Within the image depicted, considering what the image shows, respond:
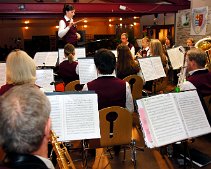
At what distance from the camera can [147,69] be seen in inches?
199

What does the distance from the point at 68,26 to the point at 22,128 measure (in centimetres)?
459

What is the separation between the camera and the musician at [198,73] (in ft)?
11.4

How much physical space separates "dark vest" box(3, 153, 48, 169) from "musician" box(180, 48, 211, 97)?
2.66 meters

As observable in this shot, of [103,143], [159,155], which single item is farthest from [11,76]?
[159,155]

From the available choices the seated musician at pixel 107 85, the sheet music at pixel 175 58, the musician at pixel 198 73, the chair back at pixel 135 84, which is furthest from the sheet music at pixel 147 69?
the seated musician at pixel 107 85

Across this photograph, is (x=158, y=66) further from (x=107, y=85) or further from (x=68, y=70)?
(x=107, y=85)

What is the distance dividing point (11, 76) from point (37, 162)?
174cm

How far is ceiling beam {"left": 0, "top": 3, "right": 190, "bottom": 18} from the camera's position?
25.5ft

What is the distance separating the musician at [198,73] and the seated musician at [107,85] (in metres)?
0.91

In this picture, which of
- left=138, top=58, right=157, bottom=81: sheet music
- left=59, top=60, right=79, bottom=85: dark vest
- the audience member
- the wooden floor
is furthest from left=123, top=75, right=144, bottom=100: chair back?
left=59, top=60, right=79, bottom=85: dark vest

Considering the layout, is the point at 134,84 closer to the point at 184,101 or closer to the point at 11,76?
the point at 184,101

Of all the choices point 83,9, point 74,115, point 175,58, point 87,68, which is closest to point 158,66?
point 175,58

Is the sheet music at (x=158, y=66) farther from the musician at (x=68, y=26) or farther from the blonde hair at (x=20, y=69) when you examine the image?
the blonde hair at (x=20, y=69)

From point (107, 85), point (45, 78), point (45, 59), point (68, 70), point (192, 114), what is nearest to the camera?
point (192, 114)
